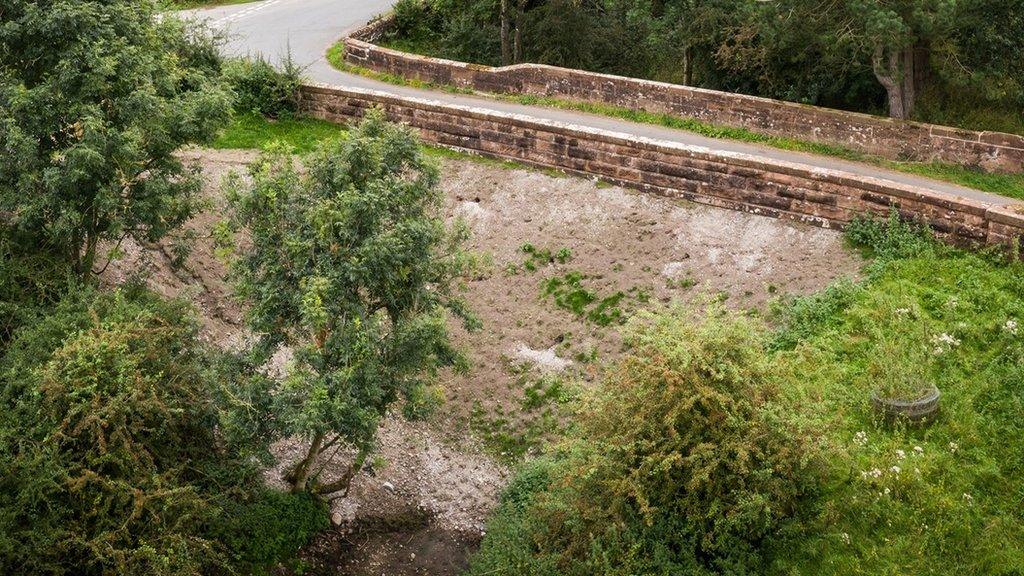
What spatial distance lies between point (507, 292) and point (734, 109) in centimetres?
655

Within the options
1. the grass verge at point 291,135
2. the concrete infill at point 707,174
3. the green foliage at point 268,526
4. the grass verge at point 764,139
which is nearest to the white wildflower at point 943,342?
the concrete infill at point 707,174

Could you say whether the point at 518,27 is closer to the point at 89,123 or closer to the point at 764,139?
the point at 764,139

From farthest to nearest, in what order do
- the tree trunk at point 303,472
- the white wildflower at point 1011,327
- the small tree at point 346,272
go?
1. the white wildflower at point 1011,327
2. the tree trunk at point 303,472
3. the small tree at point 346,272

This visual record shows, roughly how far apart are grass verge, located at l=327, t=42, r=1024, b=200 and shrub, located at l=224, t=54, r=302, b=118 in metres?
2.84

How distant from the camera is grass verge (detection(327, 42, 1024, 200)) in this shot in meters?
18.0

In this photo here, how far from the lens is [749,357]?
11664 millimetres

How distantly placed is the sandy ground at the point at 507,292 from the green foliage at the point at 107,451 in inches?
67.7

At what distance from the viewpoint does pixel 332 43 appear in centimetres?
2736

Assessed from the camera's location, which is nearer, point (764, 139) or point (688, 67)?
point (764, 139)

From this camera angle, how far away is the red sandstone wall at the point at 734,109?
18.5 m

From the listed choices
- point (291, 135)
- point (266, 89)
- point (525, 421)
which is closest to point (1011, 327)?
point (525, 421)

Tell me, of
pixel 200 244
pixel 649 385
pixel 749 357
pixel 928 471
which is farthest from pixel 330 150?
pixel 928 471

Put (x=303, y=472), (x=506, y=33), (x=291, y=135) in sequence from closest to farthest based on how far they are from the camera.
Result: (x=303, y=472) < (x=291, y=135) < (x=506, y=33)

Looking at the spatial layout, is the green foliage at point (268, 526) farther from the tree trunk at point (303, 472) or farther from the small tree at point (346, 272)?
the small tree at point (346, 272)
